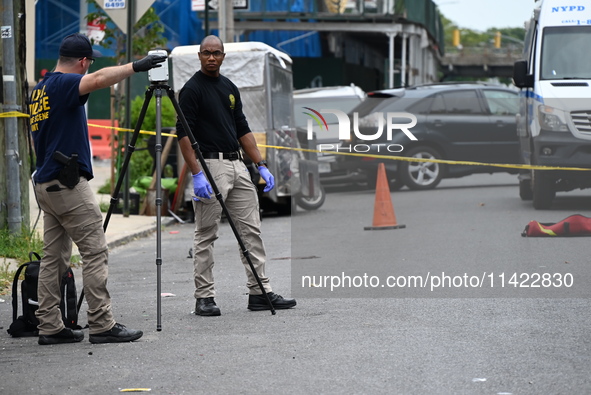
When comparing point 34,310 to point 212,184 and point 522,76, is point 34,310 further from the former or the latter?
point 522,76

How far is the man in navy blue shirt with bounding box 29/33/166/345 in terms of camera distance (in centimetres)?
681

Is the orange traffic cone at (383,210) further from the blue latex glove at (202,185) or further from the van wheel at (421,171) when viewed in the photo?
the blue latex glove at (202,185)

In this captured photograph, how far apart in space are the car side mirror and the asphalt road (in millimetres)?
2941

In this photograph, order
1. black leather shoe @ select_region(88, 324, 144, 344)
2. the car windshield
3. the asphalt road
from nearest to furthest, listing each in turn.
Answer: the asphalt road, black leather shoe @ select_region(88, 324, 144, 344), the car windshield

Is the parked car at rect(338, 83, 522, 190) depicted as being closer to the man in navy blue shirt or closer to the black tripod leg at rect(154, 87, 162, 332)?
the black tripod leg at rect(154, 87, 162, 332)

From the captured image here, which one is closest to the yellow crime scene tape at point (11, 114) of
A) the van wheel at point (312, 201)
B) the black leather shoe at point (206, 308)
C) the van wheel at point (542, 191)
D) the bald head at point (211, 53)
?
the bald head at point (211, 53)

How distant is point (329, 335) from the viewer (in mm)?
6902

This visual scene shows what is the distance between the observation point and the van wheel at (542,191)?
40.9 ft

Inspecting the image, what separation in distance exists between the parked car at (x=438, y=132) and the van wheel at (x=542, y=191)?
472mm

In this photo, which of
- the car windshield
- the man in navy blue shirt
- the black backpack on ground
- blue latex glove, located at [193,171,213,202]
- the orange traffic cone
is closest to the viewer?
the man in navy blue shirt

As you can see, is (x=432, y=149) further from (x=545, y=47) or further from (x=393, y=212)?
(x=545, y=47)

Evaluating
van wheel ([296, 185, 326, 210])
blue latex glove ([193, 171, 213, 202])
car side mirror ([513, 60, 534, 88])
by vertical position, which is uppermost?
car side mirror ([513, 60, 534, 88])

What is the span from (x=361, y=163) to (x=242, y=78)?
4906mm

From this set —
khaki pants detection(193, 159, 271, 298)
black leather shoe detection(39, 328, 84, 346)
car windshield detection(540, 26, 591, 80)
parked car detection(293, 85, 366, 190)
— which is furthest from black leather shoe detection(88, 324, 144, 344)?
car windshield detection(540, 26, 591, 80)
